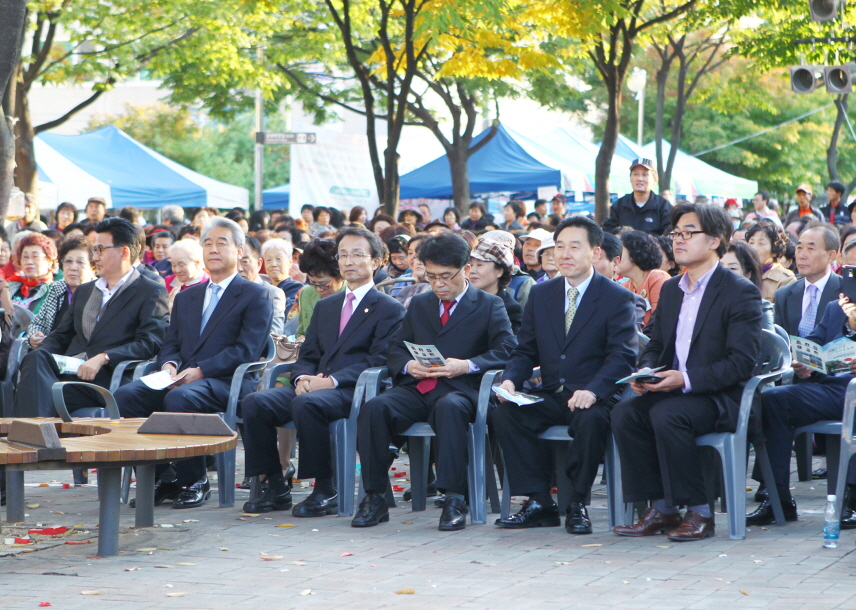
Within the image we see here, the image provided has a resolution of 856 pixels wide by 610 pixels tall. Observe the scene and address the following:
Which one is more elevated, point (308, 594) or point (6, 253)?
point (6, 253)

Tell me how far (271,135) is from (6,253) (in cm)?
865

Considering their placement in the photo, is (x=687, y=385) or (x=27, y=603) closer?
(x=27, y=603)

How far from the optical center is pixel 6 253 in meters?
10.3

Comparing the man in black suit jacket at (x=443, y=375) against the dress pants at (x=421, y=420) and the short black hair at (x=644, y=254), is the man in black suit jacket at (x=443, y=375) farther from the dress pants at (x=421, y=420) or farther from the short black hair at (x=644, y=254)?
the short black hair at (x=644, y=254)

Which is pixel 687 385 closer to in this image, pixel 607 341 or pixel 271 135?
pixel 607 341

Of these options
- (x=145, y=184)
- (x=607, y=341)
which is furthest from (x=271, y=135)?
(x=607, y=341)

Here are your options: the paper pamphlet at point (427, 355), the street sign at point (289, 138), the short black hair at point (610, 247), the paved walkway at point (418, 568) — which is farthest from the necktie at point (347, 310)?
the street sign at point (289, 138)

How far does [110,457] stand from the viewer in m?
5.47

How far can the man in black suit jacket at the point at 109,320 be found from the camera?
7.93 meters

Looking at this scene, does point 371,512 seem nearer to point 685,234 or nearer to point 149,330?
point 685,234

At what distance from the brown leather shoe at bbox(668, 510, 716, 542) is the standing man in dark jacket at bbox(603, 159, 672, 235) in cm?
496

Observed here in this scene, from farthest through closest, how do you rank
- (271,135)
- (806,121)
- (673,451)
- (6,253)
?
(806,121) < (271,135) < (6,253) < (673,451)

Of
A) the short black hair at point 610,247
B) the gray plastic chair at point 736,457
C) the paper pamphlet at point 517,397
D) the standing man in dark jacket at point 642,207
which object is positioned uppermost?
the standing man in dark jacket at point 642,207

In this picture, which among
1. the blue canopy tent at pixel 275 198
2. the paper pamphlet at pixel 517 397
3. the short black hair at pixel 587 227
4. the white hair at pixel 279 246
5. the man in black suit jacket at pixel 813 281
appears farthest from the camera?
the blue canopy tent at pixel 275 198
